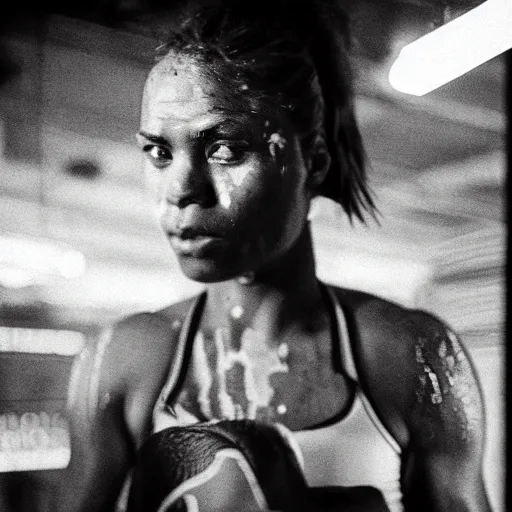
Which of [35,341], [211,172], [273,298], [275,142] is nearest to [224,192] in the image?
[211,172]

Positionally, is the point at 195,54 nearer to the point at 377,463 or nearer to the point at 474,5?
the point at 474,5

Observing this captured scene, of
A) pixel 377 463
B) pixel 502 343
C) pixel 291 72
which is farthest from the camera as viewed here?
pixel 502 343

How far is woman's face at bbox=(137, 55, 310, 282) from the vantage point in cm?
181

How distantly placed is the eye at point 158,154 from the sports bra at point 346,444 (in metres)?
0.45

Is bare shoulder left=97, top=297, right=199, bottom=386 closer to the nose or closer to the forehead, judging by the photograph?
the nose

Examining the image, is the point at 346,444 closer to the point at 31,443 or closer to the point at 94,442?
the point at 94,442

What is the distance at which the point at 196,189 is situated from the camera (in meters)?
1.80

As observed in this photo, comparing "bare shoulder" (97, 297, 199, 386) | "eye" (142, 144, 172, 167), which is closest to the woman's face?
"eye" (142, 144, 172, 167)

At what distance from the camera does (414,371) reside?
1846mm

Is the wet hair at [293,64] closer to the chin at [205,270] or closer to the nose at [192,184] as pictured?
the nose at [192,184]

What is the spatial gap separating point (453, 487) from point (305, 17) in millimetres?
1226

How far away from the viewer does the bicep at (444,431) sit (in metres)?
1.78

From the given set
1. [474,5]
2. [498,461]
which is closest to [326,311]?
[498,461]

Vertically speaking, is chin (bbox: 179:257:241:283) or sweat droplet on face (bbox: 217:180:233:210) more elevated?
sweat droplet on face (bbox: 217:180:233:210)
